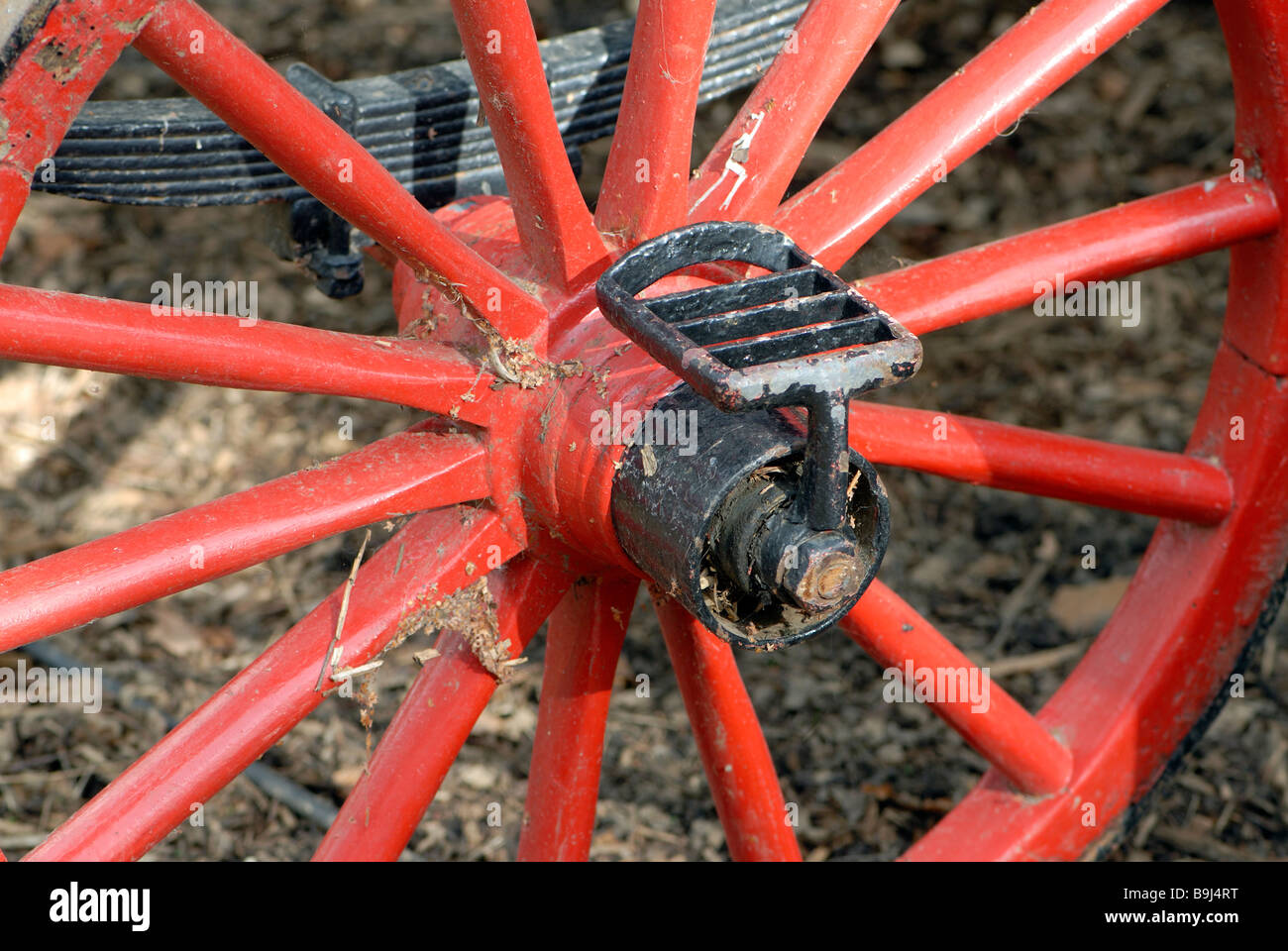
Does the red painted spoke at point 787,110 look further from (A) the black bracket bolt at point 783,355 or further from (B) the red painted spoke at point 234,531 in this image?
(B) the red painted spoke at point 234,531

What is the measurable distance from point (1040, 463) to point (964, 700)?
0.31 meters

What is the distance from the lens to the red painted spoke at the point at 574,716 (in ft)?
5.70

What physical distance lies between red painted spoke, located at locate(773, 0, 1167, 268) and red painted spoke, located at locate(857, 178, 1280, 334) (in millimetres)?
82

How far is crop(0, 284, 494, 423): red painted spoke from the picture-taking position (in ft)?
4.06

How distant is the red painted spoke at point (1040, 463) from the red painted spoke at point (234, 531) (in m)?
0.47

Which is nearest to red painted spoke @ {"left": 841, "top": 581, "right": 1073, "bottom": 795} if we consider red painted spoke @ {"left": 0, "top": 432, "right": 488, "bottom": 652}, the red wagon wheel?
the red wagon wheel

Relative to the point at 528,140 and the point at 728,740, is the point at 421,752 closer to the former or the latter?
the point at 728,740

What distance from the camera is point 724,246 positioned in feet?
4.54

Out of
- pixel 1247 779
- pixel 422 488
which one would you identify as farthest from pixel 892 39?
pixel 422 488

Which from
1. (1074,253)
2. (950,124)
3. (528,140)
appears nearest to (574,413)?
(528,140)

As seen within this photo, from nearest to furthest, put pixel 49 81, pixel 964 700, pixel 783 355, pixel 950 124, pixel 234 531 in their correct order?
pixel 49 81
pixel 783 355
pixel 234 531
pixel 950 124
pixel 964 700

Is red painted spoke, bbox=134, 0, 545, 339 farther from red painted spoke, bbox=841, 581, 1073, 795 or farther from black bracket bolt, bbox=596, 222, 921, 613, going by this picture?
red painted spoke, bbox=841, 581, 1073, 795

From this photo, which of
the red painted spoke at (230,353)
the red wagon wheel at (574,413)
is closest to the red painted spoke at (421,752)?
the red wagon wheel at (574,413)

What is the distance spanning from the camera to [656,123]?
4.87 feet
